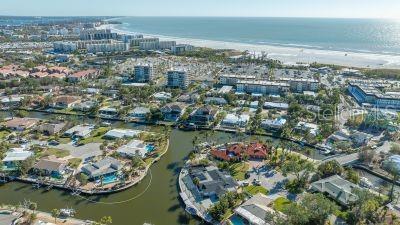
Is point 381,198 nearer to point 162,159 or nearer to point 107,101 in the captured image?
point 162,159

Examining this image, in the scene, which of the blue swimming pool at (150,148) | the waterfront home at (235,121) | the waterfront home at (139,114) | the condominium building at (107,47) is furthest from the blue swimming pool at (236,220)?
the condominium building at (107,47)

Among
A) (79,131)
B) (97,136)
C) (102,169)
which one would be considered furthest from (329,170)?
(79,131)

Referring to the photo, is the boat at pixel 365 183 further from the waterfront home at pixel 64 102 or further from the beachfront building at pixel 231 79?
the waterfront home at pixel 64 102

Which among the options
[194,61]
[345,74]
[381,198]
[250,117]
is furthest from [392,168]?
[194,61]

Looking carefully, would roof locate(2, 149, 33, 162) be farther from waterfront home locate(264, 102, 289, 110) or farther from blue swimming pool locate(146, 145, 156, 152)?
waterfront home locate(264, 102, 289, 110)

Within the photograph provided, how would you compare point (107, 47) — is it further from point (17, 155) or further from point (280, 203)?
point (280, 203)
